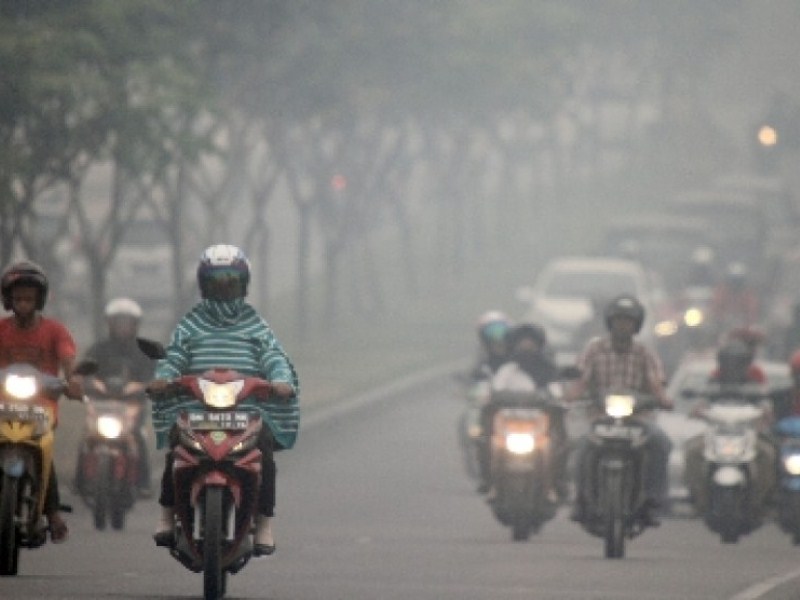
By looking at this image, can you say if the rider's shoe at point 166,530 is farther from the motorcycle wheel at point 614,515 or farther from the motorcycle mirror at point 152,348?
the motorcycle wheel at point 614,515

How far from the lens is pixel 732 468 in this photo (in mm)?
20906

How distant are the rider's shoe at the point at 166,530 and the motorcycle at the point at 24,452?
2.64ft

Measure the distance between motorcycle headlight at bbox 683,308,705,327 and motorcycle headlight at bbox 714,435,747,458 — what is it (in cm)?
2254

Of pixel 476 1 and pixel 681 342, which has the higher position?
pixel 476 1

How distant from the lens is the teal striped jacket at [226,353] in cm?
1435

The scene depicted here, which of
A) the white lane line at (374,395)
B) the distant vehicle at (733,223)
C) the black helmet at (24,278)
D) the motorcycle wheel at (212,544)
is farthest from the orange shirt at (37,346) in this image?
the distant vehicle at (733,223)

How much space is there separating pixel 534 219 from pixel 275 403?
63459 mm

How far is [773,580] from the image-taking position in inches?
653

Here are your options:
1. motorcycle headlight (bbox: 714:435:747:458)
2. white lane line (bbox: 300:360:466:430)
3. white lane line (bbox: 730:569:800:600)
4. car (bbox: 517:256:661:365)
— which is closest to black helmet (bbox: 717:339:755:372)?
motorcycle headlight (bbox: 714:435:747:458)

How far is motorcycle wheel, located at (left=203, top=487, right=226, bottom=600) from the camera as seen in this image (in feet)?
45.0

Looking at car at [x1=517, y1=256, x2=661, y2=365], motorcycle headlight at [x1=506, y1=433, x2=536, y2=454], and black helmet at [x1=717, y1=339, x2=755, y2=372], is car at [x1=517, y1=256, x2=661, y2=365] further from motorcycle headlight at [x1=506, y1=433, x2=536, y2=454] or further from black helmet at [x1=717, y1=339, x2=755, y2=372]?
motorcycle headlight at [x1=506, y1=433, x2=536, y2=454]

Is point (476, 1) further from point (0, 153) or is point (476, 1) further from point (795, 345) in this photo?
point (0, 153)

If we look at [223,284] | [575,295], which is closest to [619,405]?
[223,284]

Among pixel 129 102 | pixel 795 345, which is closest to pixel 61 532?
pixel 129 102
